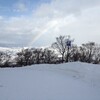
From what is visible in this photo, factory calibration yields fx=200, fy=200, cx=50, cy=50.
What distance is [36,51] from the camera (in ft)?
230

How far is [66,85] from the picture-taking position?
1280 cm

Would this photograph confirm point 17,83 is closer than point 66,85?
Yes

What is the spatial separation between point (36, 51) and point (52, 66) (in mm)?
49624

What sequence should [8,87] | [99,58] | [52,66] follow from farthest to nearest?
[99,58] < [52,66] < [8,87]

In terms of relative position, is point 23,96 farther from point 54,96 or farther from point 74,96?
point 74,96

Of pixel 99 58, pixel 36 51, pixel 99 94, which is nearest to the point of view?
pixel 99 94

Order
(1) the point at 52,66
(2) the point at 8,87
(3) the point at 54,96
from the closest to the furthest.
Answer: (3) the point at 54,96 < (2) the point at 8,87 < (1) the point at 52,66

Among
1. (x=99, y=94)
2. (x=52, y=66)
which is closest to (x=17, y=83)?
(x=99, y=94)

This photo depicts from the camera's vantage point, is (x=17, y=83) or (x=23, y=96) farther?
(x=17, y=83)

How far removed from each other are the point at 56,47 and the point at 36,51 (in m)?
16.3

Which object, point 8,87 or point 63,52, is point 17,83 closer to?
point 8,87

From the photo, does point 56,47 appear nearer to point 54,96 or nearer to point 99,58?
point 99,58

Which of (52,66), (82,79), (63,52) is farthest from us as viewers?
(63,52)

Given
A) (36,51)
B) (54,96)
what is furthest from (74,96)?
(36,51)
